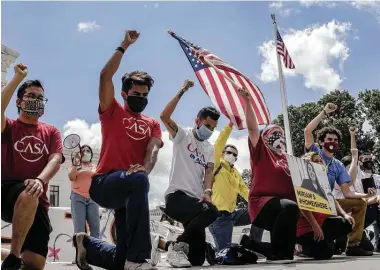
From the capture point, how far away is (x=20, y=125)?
367cm

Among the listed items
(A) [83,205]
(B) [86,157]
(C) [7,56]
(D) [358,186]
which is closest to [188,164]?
(A) [83,205]

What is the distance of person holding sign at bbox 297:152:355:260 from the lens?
5.20 meters

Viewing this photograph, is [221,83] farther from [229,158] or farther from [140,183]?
[140,183]

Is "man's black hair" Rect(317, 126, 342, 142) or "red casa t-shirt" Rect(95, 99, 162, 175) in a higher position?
"man's black hair" Rect(317, 126, 342, 142)

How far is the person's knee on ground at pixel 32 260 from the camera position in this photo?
3477 mm

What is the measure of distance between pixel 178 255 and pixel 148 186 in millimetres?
1438

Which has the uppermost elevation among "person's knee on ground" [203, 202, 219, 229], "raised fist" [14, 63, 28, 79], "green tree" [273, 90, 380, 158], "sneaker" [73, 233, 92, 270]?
"green tree" [273, 90, 380, 158]

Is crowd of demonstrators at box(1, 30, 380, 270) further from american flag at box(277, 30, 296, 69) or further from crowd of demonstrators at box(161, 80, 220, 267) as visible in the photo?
american flag at box(277, 30, 296, 69)

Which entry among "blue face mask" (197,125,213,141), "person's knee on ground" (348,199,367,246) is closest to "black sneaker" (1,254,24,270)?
"blue face mask" (197,125,213,141)

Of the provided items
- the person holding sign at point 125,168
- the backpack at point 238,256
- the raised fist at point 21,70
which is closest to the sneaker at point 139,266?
the person holding sign at point 125,168

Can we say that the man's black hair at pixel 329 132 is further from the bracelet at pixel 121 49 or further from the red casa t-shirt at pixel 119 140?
the bracelet at pixel 121 49

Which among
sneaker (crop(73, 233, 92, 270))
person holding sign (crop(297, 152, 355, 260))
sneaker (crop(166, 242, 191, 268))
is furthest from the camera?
person holding sign (crop(297, 152, 355, 260))

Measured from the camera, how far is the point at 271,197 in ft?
15.9

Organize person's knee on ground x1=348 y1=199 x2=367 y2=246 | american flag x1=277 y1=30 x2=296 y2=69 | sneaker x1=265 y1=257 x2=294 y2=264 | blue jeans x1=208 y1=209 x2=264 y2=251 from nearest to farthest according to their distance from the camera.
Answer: sneaker x1=265 y1=257 x2=294 y2=264, person's knee on ground x1=348 y1=199 x2=367 y2=246, blue jeans x1=208 y1=209 x2=264 y2=251, american flag x1=277 y1=30 x2=296 y2=69
